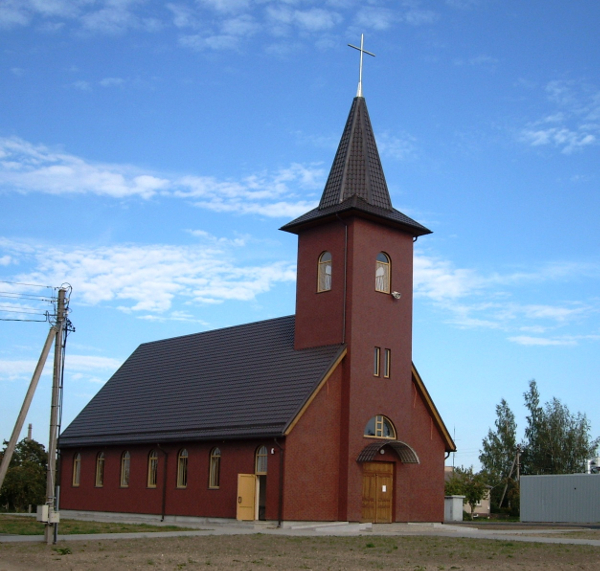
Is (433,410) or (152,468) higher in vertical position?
(433,410)

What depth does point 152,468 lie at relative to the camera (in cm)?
3594

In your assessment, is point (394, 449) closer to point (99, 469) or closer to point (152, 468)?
point (152, 468)

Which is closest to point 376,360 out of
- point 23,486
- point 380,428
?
point 380,428

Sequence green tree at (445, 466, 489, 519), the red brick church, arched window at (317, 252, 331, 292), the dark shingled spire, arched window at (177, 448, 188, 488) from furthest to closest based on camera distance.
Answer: green tree at (445, 466, 489, 519), arched window at (177, 448, 188, 488), the dark shingled spire, arched window at (317, 252, 331, 292), the red brick church

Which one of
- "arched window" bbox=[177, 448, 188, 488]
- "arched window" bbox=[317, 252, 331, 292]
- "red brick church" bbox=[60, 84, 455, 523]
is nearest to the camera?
"red brick church" bbox=[60, 84, 455, 523]

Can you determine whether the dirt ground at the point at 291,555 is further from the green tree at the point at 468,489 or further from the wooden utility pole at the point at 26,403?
the green tree at the point at 468,489

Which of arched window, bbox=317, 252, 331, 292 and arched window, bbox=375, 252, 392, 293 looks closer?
arched window, bbox=375, 252, 392, 293

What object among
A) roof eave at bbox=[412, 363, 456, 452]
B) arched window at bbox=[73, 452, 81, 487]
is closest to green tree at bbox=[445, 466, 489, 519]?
roof eave at bbox=[412, 363, 456, 452]

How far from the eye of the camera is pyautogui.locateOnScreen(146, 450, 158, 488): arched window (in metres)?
35.7

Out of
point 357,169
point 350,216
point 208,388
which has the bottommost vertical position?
point 208,388

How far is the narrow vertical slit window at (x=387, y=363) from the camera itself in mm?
32438

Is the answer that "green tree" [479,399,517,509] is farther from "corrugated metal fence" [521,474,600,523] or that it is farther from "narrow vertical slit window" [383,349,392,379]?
"narrow vertical slit window" [383,349,392,379]

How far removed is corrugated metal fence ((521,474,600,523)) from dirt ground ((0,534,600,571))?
29439 mm

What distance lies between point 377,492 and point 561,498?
26.0m
